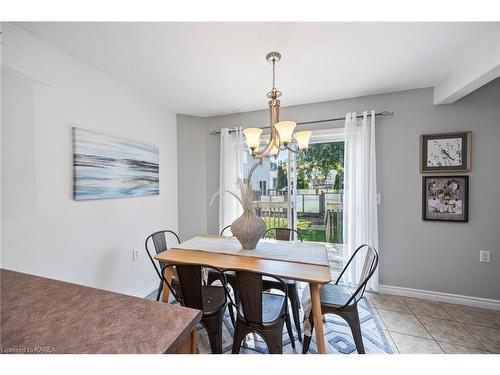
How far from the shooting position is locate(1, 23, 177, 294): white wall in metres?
1.42

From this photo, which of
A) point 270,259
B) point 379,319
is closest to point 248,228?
point 270,259

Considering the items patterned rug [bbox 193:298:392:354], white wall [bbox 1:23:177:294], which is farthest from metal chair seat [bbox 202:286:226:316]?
white wall [bbox 1:23:177:294]

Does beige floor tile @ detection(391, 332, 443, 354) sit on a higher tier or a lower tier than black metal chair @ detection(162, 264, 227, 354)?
lower

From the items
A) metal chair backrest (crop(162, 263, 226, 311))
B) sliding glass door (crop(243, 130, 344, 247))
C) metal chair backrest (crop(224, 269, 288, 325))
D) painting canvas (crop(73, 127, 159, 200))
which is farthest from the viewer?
sliding glass door (crop(243, 130, 344, 247))

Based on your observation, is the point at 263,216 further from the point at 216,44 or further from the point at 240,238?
the point at 216,44

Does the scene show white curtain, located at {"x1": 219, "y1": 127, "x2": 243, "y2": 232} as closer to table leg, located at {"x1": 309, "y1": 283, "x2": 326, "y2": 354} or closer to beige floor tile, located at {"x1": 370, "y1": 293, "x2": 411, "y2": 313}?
table leg, located at {"x1": 309, "y1": 283, "x2": 326, "y2": 354}

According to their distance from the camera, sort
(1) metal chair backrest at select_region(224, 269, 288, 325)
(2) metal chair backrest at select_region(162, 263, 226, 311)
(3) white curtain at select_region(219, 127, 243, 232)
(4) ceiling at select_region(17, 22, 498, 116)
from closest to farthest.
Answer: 1. (1) metal chair backrest at select_region(224, 269, 288, 325)
2. (2) metal chair backrest at select_region(162, 263, 226, 311)
3. (4) ceiling at select_region(17, 22, 498, 116)
4. (3) white curtain at select_region(219, 127, 243, 232)

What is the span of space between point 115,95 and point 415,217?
3.48m

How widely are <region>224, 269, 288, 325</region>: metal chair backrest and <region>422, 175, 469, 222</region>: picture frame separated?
6.87 feet

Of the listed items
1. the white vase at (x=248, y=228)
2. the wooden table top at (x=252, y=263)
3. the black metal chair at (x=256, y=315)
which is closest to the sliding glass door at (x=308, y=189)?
the wooden table top at (x=252, y=263)

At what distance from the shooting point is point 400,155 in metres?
2.45

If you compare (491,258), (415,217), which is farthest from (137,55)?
(491,258)

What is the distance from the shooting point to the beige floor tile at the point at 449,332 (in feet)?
5.63

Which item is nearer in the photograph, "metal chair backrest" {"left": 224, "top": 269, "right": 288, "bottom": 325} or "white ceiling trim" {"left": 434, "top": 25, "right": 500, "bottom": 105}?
"metal chair backrest" {"left": 224, "top": 269, "right": 288, "bottom": 325}
